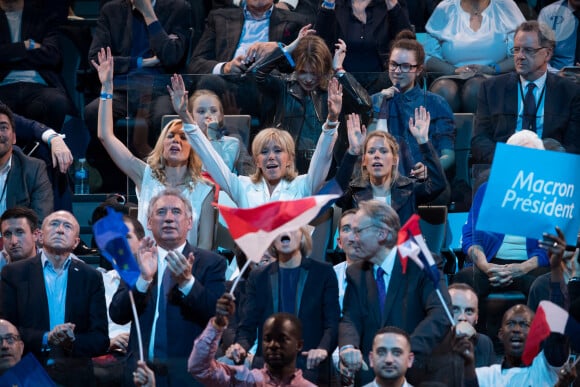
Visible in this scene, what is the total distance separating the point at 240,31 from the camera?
8.99 meters

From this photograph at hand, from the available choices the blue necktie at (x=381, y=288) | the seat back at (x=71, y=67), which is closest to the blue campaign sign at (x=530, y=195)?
the blue necktie at (x=381, y=288)

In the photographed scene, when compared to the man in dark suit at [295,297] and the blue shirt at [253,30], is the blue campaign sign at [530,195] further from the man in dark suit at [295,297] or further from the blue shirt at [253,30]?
the blue shirt at [253,30]

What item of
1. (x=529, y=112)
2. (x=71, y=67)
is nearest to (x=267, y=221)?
(x=529, y=112)

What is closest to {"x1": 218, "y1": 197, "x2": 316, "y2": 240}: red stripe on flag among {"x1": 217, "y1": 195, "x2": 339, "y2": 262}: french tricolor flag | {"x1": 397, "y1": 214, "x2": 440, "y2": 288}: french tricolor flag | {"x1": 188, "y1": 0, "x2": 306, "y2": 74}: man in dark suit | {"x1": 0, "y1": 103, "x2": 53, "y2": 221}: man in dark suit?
{"x1": 217, "y1": 195, "x2": 339, "y2": 262}: french tricolor flag

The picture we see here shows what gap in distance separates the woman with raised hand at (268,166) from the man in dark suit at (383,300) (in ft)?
2.38

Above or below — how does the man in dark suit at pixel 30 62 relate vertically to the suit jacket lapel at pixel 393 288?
above

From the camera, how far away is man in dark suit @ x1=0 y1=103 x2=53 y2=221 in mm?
8008

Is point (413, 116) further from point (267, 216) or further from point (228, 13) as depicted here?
point (228, 13)

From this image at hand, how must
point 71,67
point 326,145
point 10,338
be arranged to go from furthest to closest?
point 71,67 → point 326,145 → point 10,338

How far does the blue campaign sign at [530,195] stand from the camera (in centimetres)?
656

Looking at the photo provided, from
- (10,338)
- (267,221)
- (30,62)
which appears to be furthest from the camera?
(30,62)

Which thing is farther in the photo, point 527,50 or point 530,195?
point 527,50

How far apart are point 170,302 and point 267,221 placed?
2.00 ft

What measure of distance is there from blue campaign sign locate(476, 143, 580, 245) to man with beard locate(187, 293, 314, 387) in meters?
1.01
